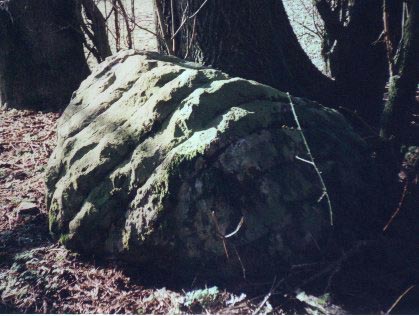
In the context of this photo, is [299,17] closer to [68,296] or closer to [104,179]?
[104,179]

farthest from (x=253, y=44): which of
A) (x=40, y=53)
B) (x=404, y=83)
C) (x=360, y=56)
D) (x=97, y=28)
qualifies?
(x=40, y=53)

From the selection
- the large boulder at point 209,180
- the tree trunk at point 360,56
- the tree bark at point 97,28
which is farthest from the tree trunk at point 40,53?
the tree trunk at point 360,56

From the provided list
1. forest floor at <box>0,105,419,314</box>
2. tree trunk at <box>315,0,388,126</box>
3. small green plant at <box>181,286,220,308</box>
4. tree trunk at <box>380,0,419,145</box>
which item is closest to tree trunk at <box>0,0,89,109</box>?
forest floor at <box>0,105,419,314</box>

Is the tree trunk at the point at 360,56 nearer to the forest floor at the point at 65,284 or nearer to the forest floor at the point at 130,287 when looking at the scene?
the forest floor at the point at 130,287

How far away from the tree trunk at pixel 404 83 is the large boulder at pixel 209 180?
0.24 meters

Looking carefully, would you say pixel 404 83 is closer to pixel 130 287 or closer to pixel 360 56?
pixel 360 56

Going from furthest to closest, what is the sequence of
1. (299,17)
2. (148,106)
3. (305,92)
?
(299,17), (305,92), (148,106)

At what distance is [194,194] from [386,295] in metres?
1.21

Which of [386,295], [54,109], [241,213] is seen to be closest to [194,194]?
[241,213]

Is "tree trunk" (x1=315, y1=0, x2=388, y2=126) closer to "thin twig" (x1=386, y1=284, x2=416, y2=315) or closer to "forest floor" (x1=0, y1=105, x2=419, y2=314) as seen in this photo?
"forest floor" (x1=0, y1=105, x2=419, y2=314)

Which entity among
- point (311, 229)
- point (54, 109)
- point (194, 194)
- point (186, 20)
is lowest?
point (311, 229)

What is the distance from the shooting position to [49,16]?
5.53 meters

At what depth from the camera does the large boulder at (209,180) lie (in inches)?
109

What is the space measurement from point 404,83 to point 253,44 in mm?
1443
